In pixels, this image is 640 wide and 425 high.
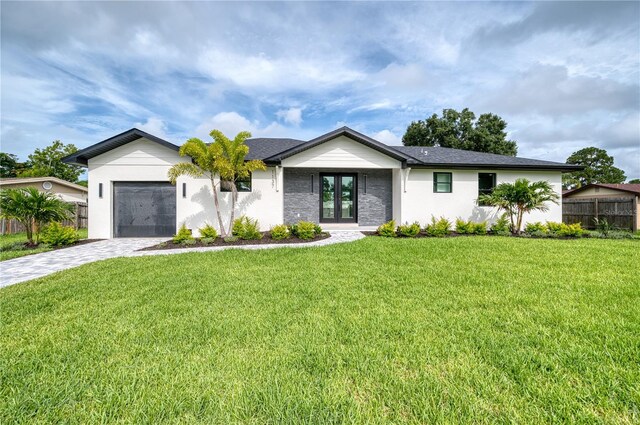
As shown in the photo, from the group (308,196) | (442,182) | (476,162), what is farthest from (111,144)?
(476,162)

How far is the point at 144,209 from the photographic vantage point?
11.3m

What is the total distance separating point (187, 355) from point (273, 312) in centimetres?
115

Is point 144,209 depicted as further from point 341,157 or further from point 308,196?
point 341,157

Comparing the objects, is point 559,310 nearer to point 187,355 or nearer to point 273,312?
point 273,312

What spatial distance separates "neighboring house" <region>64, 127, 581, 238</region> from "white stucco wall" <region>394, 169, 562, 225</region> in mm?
46

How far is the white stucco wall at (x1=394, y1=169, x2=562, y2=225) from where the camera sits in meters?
12.5

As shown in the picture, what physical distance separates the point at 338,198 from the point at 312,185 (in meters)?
1.40

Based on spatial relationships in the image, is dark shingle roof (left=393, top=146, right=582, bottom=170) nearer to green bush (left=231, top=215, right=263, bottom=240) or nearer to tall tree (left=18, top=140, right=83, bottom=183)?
green bush (left=231, top=215, right=263, bottom=240)

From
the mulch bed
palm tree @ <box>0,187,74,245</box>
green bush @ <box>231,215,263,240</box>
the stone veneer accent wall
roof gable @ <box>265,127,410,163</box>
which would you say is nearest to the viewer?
the mulch bed

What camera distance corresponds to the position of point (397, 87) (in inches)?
615

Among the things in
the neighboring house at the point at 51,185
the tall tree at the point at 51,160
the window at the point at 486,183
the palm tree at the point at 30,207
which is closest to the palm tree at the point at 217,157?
the palm tree at the point at 30,207

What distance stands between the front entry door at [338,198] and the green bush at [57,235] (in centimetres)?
957

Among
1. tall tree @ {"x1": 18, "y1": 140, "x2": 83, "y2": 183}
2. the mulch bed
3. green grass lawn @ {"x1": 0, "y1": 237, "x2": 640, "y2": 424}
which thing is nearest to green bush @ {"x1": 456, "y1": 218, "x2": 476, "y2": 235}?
the mulch bed

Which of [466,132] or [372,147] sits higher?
[466,132]
